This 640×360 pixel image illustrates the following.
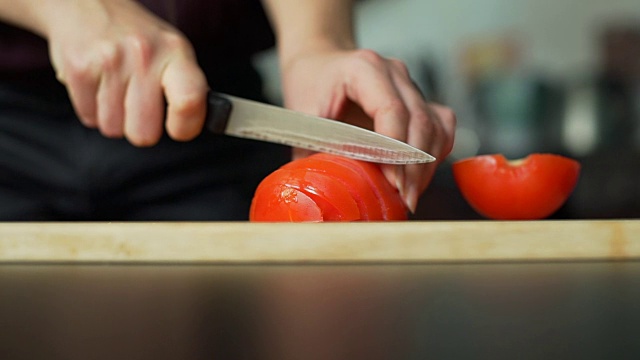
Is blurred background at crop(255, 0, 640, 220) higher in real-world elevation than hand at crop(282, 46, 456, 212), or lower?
lower

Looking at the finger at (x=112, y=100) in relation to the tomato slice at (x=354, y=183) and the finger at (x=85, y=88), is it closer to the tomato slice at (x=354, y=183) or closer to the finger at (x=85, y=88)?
the finger at (x=85, y=88)

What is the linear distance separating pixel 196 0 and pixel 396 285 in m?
0.66

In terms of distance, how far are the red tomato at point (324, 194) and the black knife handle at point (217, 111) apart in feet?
0.39

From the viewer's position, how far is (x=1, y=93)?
3.22 feet

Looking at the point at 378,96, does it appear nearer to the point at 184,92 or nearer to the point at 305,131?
the point at 305,131

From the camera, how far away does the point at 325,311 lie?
1.38 ft

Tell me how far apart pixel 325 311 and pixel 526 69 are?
2093 mm

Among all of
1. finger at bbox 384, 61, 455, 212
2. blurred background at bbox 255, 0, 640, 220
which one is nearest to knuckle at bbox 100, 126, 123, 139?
finger at bbox 384, 61, 455, 212

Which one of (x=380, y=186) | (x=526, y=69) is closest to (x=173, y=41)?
(x=380, y=186)

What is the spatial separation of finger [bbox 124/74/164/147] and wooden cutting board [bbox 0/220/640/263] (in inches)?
9.7

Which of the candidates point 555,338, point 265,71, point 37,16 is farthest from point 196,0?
point 265,71

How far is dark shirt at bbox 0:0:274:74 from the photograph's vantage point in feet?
3.19

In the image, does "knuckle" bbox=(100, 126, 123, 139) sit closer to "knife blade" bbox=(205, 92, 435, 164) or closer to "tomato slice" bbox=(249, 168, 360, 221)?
"knife blade" bbox=(205, 92, 435, 164)

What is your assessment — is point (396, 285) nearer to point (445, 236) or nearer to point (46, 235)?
point (445, 236)
